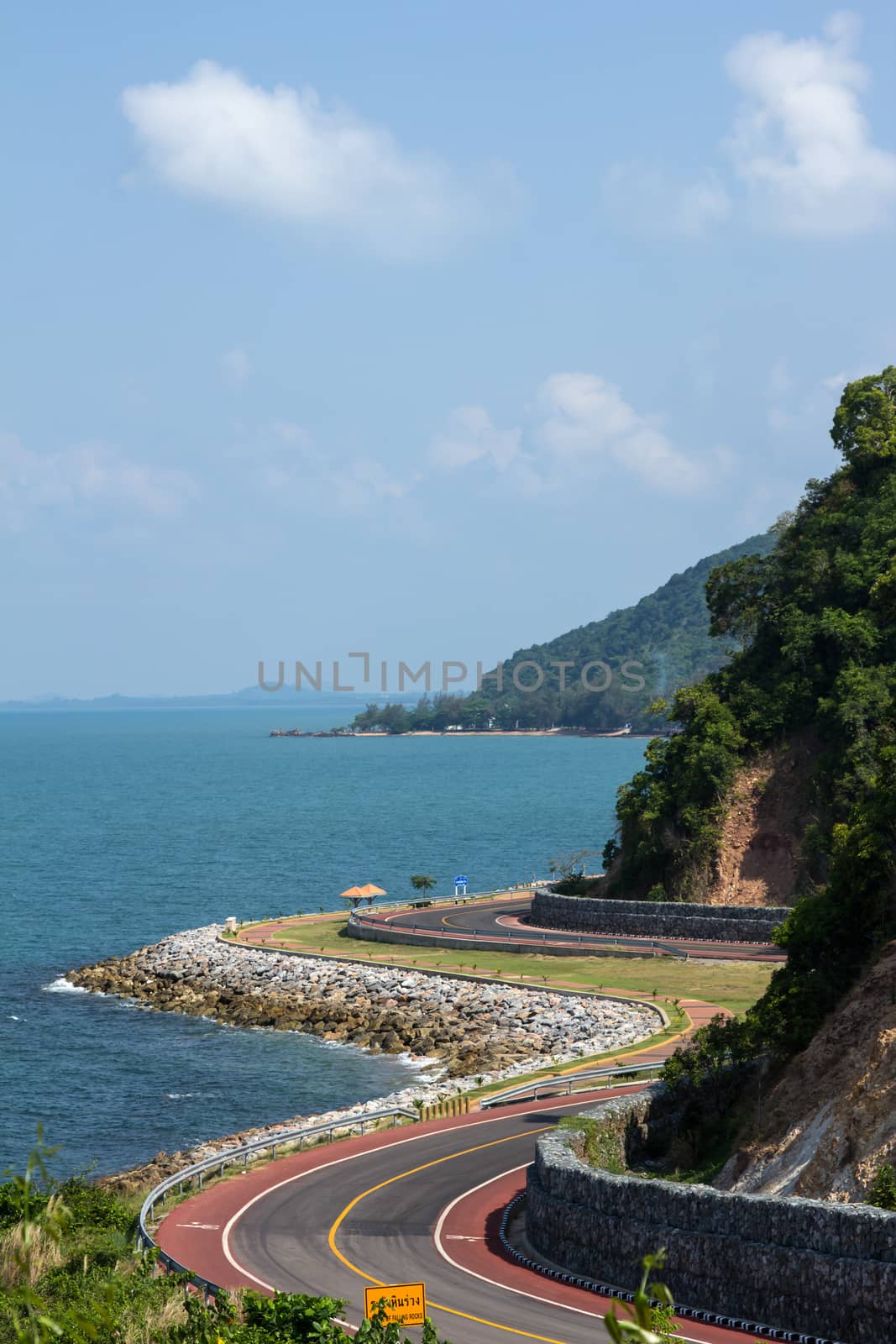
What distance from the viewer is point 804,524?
86500mm

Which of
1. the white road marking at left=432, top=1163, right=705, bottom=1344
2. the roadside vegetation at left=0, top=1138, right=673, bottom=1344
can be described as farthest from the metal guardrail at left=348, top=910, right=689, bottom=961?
the roadside vegetation at left=0, top=1138, right=673, bottom=1344

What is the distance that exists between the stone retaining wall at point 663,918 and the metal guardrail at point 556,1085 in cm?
2535

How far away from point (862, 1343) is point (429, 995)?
4114cm

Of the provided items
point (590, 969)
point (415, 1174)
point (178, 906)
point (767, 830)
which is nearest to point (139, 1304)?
point (415, 1174)

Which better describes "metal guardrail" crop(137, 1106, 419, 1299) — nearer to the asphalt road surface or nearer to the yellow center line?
the asphalt road surface

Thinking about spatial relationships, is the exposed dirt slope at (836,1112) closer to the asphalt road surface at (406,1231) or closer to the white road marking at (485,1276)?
the asphalt road surface at (406,1231)

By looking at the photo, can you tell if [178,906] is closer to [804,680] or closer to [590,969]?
[590,969]

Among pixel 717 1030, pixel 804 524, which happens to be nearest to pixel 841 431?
pixel 804 524

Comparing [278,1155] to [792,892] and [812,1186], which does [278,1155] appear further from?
[792,892]

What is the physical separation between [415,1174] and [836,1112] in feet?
41.0

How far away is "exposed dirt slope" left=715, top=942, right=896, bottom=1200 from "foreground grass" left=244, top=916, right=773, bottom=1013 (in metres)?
23.6

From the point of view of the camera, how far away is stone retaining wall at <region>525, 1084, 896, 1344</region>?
74.0 feet

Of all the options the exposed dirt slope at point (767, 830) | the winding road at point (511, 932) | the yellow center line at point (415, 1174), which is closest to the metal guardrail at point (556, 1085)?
the yellow center line at point (415, 1174)

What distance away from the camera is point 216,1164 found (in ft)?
120
